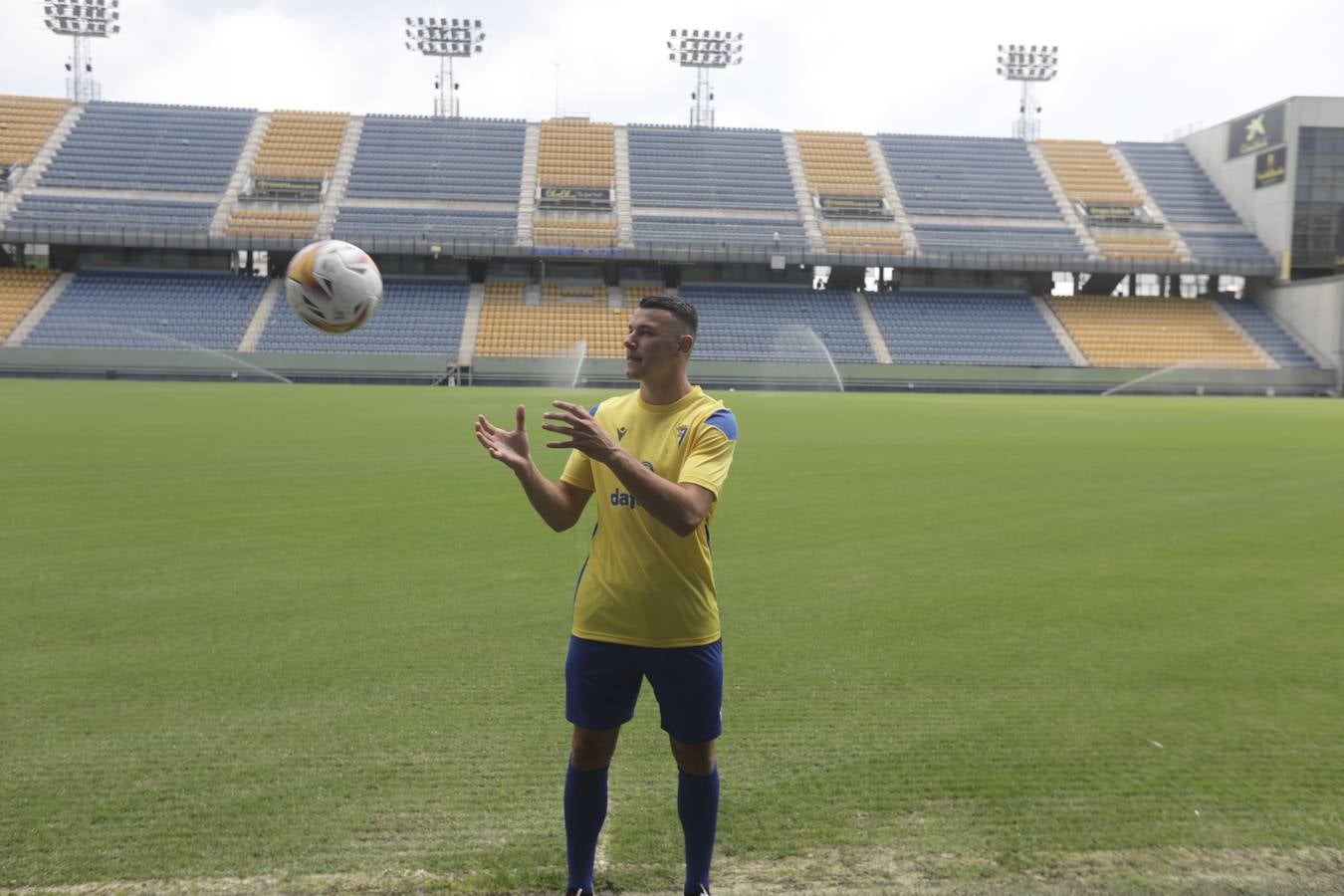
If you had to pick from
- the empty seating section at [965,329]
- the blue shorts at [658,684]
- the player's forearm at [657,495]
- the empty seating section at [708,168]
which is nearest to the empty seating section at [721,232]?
the empty seating section at [708,168]

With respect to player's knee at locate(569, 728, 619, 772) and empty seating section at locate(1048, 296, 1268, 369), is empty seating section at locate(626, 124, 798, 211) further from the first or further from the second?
player's knee at locate(569, 728, 619, 772)

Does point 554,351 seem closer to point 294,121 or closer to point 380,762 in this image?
point 294,121

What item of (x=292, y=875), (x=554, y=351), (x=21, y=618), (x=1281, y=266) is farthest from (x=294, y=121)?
(x=292, y=875)

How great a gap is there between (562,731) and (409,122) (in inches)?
2324

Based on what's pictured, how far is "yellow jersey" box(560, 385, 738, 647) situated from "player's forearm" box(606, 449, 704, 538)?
17 centimetres

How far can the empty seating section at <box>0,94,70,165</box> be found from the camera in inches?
2025

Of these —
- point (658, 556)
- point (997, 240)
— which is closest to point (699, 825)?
point (658, 556)

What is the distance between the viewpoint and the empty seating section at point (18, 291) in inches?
1721

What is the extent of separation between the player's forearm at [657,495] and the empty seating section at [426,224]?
48.4 m

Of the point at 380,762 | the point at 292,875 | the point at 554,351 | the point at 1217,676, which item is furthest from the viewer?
the point at 554,351

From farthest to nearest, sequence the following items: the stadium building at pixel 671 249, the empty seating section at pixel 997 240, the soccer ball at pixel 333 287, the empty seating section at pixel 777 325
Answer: the empty seating section at pixel 997 240 < the empty seating section at pixel 777 325 < the stadium building at pixel 671 249 < the soccer ball at pixel 333 287

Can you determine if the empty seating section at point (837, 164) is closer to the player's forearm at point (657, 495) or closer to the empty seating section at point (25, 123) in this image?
the empty seating section at point (25, 123)

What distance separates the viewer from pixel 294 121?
57.0 m

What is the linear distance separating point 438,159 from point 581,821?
5671 cm
